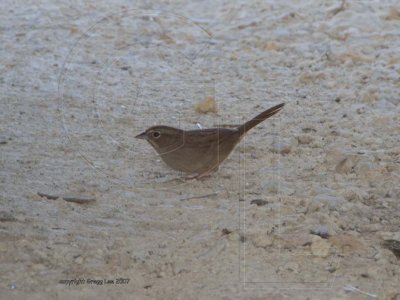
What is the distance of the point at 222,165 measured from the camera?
4.91 meters

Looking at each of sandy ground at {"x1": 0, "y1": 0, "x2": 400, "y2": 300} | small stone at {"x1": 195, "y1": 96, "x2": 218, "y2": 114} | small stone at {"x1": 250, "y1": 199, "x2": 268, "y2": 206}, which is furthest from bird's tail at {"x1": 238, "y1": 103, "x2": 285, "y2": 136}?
small stone at {"x1": 195, "y1": 96, "x2": 218, "y2": 114}

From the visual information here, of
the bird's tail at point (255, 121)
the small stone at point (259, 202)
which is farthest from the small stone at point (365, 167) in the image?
the small stone at point (259, 202)

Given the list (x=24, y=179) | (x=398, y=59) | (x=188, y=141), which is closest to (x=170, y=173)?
(x=188, y=141)

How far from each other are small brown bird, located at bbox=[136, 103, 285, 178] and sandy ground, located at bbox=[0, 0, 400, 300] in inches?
4.0

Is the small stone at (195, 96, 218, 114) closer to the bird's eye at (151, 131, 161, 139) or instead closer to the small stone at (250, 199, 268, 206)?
the bird's eye at (151, 131, 161, 139)

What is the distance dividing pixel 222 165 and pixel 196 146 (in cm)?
34

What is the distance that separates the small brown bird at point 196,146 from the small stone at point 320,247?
1.01m

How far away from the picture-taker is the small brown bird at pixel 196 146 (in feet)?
15.2

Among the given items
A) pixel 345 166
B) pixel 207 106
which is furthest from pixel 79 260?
pixel 207 106

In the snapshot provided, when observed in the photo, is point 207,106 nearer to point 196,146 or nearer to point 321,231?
point 196,146

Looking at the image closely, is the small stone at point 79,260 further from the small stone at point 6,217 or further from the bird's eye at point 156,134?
the bird's eye at point 156,134

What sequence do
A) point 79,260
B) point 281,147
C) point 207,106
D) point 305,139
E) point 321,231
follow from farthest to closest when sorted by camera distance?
point 207,106
point 305,139
point 281,147
point 321,231
point 79,260

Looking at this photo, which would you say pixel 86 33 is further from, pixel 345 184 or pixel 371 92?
pixel 345 184

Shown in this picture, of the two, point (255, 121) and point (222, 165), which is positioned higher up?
point (255, 121)
